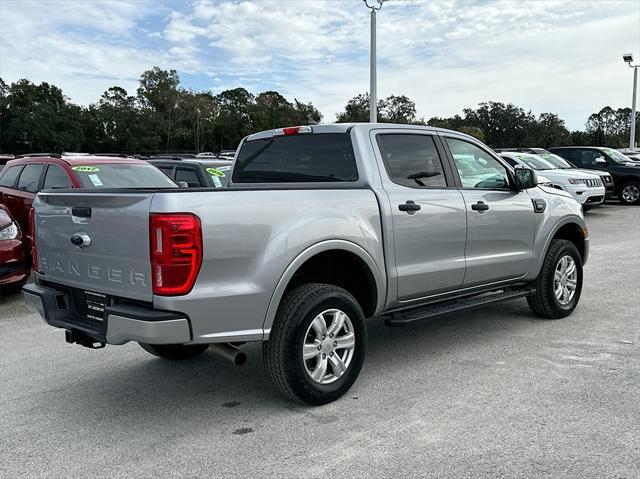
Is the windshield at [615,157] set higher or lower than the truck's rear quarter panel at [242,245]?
higher

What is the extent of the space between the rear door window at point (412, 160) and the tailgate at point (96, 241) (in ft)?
6.53

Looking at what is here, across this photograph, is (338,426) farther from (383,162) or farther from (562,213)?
(562,213)

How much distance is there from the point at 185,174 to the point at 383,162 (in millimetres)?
6619

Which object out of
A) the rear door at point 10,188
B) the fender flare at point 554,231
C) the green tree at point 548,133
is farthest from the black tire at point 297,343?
the green tree at point 548,133

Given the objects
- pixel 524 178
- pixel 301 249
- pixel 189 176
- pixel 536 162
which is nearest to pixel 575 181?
pixel 536 162

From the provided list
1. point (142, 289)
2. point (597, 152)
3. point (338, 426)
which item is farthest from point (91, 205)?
point (597, 152)

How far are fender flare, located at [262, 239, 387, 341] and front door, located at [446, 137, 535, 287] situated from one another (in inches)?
40.3

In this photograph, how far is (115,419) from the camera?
3.92 m

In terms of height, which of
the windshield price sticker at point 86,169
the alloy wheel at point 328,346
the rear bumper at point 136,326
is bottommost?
the alloy wheel at point 328,346

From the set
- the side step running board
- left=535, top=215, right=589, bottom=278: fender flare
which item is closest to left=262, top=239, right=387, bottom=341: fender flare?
the side step running board

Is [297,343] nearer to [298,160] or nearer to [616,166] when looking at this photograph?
[298,160]

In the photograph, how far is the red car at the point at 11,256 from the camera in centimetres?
678

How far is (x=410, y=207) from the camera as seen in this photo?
178 inches

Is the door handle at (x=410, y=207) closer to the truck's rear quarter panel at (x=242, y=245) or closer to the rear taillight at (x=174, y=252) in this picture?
the truck's rear quarter panel at (x=242, y=245)
